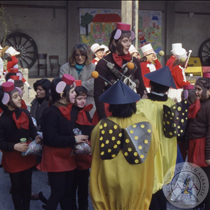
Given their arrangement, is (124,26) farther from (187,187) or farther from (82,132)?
(187,187)

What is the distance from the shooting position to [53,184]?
271cm

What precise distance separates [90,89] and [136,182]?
64.2 inches

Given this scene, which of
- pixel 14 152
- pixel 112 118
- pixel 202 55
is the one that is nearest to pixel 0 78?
pixel 14 152

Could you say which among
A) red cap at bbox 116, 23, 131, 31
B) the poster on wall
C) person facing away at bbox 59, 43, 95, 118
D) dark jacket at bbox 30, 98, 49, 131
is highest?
the poster on wall

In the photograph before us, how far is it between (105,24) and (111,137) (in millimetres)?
12675

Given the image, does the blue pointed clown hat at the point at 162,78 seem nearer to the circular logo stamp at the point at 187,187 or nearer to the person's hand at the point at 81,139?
the person's hand at the point at 81,139

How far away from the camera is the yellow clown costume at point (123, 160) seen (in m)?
2.11

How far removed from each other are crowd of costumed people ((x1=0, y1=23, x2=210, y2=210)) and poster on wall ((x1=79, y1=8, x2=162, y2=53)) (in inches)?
426

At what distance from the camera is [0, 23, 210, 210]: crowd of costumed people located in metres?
2.14

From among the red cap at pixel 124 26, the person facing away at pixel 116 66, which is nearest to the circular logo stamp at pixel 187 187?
the person facing away at pixel 116 66

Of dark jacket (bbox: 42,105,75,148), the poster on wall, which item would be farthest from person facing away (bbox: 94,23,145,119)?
the poster on wall

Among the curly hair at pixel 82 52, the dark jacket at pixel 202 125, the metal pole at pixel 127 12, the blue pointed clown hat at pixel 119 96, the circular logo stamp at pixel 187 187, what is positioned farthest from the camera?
the metal pole at pixel 127 12

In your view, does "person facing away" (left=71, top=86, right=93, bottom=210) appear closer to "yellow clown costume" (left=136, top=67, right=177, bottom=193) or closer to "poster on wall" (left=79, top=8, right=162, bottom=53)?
"yellow clown costume" (left=136, top=67, right=177, bottom=193)

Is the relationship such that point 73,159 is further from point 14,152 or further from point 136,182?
point 136,182
